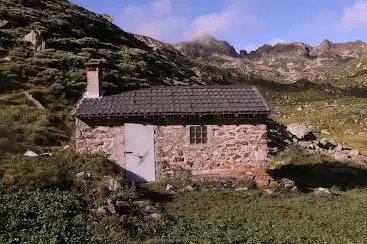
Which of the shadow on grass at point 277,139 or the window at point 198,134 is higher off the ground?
the window at point 198,134

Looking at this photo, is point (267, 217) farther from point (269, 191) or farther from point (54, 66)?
point (54, 66)

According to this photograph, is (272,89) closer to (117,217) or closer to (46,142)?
(46,142)

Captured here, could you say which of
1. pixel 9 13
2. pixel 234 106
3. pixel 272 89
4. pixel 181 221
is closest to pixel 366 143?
pixel 234 106

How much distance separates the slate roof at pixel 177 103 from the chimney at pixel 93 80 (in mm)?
357

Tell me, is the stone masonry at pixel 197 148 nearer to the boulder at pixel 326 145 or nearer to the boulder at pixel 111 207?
the boulder at pixel 111 207

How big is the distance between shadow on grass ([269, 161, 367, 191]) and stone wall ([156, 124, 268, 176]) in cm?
198

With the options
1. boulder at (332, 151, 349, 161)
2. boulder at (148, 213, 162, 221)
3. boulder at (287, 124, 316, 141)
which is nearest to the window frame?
boulder at (148, 213, 162, 221)

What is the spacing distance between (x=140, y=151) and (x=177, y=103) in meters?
2.91

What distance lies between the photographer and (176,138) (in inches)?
893

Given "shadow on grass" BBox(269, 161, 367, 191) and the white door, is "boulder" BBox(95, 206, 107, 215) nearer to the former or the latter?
the white door

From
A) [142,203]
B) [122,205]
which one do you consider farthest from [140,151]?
[122,205]

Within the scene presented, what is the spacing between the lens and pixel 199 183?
21.7 meters

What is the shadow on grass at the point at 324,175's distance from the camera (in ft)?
80.2


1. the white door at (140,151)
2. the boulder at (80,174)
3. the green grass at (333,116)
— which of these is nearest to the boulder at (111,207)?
the boulder at (80,174)
